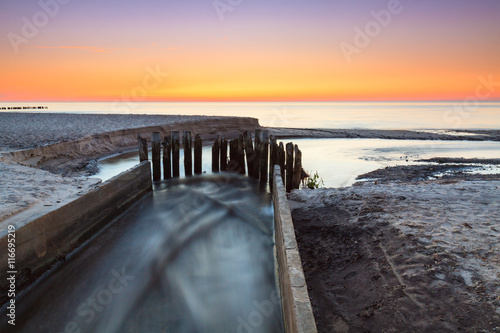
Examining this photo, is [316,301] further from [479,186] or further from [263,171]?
[263,171]

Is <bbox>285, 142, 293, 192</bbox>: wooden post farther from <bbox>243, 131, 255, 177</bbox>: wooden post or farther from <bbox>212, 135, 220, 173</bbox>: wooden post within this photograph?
<bbox>212, 135, 220, 173</bbox>: wooden post

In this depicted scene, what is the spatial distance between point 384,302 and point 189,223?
4272 mm

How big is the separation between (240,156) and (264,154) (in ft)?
4.30

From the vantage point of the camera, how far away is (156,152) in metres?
9.55

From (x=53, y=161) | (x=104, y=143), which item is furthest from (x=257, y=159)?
(x=104, y=143)

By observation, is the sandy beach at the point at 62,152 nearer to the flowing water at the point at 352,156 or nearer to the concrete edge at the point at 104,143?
the concrete edge at the point at 104,143

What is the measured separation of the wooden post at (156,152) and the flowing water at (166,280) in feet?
7.65

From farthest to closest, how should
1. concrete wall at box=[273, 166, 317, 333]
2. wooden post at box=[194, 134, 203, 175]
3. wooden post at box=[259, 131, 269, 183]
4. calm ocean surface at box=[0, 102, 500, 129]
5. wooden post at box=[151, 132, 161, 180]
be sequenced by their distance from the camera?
calm ocean surface at box=[0, 102, 500, 129] < wooden post at box=[194, 134, 203, 175] < wooden post at box=[259, 131, 269, 183] < wooden post at box=[151, 132, 161, 180] < concrete wall at box=[273, 166, 317, 333]

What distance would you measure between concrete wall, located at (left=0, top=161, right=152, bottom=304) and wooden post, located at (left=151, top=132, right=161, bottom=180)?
2.03m

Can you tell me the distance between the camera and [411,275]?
3.70 metres

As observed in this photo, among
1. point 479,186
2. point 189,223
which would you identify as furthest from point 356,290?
point 479,186

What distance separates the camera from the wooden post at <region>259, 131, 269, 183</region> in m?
9.46

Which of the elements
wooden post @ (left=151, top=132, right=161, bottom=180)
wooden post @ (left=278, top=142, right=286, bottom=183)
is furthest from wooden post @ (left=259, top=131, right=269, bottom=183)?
wooden post @ (left=151, top=132, right=161, bottom=180)

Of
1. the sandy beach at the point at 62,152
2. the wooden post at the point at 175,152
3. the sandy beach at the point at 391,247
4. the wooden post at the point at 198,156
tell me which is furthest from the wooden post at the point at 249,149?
the sandy beach at the point at 62,152
